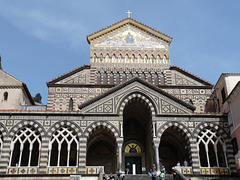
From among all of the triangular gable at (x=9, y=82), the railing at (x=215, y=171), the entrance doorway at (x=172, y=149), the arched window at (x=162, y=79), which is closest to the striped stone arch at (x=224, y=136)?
the railing at (x=215, y=171)

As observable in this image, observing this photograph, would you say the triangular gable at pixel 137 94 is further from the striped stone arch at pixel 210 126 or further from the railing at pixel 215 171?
the railing at pixel 215 171

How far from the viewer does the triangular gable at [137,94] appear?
2506 cm

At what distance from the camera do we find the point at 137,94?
26.0m

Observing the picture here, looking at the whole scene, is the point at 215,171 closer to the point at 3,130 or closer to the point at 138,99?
the point at 138,99

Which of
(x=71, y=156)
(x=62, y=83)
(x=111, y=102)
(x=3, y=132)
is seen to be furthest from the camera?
(x=62, y=83)

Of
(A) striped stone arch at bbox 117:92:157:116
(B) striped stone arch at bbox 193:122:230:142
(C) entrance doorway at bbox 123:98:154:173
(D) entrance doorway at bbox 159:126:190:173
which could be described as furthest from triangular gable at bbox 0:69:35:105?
(B) striped stone arch at bbox 193:122:230:142

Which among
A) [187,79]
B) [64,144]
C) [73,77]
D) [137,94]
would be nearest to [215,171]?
[137,94]

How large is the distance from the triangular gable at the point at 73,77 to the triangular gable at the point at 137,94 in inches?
311

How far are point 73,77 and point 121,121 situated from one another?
10602 millimetres

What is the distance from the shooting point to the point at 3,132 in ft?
77.9

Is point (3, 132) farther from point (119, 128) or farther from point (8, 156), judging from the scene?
point (119, 128)

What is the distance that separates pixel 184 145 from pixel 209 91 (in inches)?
339

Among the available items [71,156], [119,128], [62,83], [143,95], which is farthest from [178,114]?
[62,83]

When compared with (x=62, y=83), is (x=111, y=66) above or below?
above
